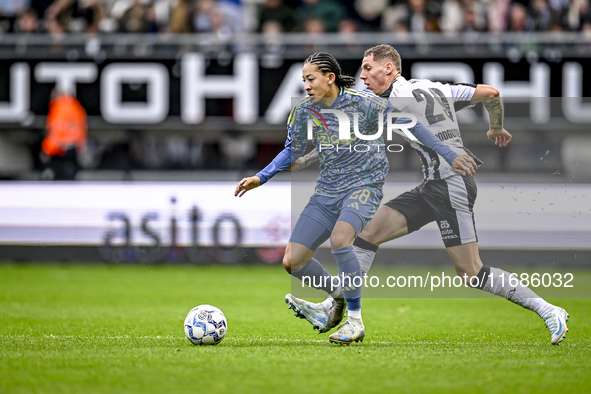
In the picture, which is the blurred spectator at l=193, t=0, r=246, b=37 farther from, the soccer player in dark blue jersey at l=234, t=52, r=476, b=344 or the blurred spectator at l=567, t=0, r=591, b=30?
the soccer player in dark blue jersey at l=234, t=52, r=476, b=344

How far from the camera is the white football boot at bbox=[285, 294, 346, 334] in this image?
675 cm

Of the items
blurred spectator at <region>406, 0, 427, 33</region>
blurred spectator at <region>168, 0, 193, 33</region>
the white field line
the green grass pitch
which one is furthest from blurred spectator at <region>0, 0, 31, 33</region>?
the white field line

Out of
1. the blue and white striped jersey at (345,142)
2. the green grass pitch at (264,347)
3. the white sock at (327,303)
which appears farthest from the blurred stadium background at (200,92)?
the white sock at (327,303)

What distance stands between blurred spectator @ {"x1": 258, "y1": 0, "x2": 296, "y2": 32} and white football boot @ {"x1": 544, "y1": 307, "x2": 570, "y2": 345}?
9.32m

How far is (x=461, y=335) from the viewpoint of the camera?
24.6ft

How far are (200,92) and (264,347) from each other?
28.2 feet

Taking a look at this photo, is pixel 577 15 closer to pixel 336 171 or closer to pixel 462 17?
pixel 462 17

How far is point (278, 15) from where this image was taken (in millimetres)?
14906

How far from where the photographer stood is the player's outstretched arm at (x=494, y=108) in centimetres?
698

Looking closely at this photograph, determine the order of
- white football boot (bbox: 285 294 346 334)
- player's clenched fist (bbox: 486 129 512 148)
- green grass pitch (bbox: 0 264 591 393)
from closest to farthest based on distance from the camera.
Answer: green grass pitch (bbox: 0 264 591 393) < white football boot (bbox: 285 294 346 334) < player's clenched fist (bbox: 486 129 512 148)

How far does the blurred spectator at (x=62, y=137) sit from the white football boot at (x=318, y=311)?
8504 mm

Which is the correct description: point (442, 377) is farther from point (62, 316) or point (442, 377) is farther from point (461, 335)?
point (62, 316)

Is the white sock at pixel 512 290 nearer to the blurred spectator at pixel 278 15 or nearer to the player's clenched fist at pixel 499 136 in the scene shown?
the player's clenched fist at pixel 499 136

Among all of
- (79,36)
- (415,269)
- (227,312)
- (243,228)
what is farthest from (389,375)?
(79,36)
